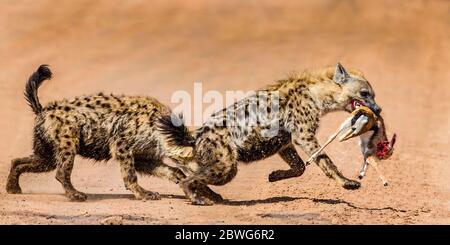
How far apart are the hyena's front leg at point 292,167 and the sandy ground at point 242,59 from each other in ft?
1.73

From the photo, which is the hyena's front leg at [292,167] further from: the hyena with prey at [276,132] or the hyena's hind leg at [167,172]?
the hyena's hind leg at [167,172]

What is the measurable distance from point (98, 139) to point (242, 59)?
6560 millimetres

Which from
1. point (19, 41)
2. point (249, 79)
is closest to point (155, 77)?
point (249, 79)

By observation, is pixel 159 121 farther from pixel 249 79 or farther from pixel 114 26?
pixel 114 26

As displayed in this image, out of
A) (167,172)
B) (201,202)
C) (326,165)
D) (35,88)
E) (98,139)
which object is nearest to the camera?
(326,165)

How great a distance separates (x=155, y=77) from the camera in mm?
17391

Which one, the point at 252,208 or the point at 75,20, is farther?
the point at 75,20

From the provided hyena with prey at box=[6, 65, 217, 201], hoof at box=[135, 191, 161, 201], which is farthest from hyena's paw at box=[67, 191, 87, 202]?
hoof at box=[135, 191, 161, 201]

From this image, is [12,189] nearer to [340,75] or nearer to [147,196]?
[147,196]

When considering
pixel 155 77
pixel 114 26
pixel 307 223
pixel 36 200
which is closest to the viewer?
pixel 307 223

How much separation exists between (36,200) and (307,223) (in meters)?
3.04

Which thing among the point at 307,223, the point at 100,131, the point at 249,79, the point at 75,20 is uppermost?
the point at 75,20

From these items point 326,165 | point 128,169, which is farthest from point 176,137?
point 326,165

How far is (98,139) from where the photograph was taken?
1185cm
